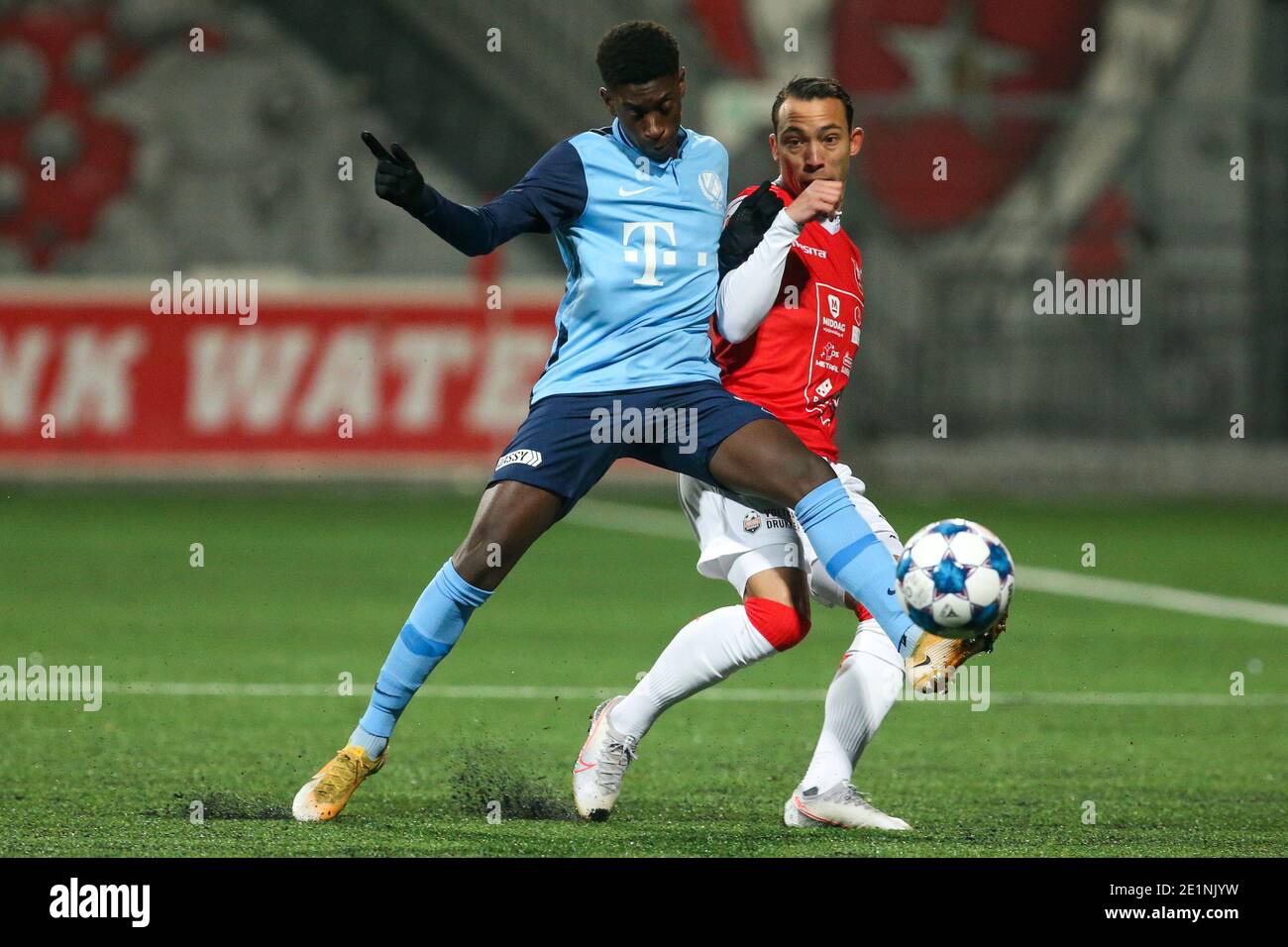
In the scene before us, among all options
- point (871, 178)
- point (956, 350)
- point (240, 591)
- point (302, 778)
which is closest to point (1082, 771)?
point (302, 778)

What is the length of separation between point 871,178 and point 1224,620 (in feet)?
35.1

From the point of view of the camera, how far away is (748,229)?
5.83 m

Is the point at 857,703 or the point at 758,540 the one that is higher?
the point at 758,540

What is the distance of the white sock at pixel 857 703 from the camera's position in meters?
5.64

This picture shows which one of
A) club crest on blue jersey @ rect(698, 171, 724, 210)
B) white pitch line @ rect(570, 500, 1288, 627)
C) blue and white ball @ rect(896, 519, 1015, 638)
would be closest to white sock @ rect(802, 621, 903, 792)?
blue and white ball @ rect(896, 519, 1015, 638)

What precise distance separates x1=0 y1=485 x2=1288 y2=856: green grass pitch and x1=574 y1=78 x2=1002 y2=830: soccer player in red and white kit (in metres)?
0.23

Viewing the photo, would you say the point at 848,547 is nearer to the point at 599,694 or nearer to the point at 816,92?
the point at 816,92

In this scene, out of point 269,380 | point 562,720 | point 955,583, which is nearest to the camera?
point 955,583

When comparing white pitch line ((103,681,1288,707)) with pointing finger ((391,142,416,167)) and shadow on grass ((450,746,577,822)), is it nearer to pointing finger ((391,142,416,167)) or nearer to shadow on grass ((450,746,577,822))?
shadow on grass ((450,746,577,822))

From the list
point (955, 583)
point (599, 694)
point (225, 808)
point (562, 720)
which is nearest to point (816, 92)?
point (955, 583)

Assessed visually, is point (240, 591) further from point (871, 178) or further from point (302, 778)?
point (871, 178)

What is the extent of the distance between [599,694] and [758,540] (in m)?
2.40

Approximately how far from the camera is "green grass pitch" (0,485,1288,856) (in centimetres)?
532

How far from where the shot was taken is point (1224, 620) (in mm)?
10414
